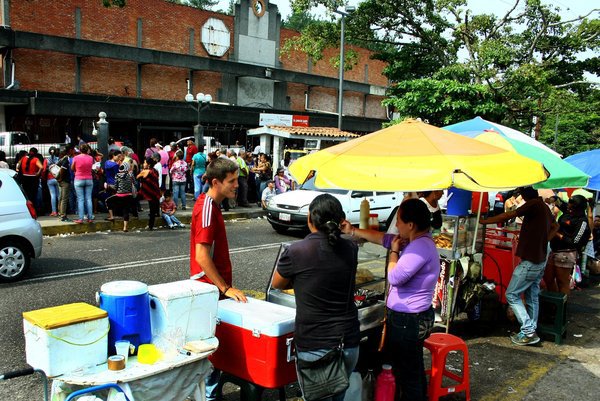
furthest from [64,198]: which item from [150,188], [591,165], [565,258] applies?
[591,165]

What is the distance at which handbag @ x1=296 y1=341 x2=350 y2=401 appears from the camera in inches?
135

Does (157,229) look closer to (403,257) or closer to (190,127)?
(403,257)

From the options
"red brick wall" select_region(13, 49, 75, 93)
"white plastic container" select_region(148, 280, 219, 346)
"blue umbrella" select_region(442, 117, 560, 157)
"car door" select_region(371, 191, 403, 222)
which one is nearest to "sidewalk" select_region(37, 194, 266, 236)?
"car door" select_region(371, 191, 403, 222)

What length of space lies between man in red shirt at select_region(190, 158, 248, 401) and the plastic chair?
4.47 m

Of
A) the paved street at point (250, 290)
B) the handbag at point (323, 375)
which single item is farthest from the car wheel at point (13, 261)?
the handbag at point (323, 375)

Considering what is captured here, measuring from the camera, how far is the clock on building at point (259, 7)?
35.5 m

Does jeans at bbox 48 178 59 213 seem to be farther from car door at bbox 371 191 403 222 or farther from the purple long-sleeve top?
the purple long-sleeve top

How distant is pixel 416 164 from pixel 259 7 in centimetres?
3410

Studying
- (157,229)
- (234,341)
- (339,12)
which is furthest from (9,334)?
(339,12)

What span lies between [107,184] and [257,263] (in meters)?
5.82

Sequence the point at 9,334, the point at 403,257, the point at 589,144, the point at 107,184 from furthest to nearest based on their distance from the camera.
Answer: the point at 589,144 < the point at 107,184 < the point at 9,334 < the point at 403,257

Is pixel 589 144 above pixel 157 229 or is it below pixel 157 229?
above

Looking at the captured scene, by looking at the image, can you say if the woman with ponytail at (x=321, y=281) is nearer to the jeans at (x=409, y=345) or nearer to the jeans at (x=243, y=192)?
the jeans at (x=409, y=345)

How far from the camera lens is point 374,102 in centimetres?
4362
